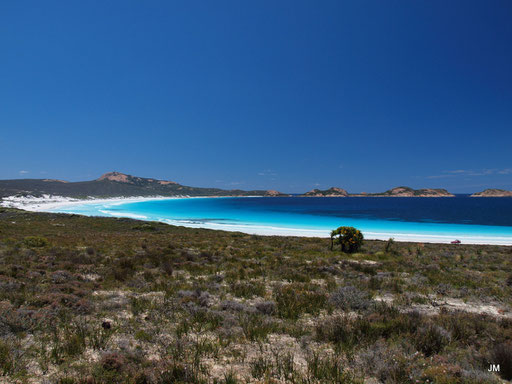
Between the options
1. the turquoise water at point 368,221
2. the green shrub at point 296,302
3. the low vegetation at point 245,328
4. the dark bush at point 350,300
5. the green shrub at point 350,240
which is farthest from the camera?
the turquoise water at point 368,221

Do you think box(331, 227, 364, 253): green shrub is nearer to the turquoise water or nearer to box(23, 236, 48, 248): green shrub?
the turquoise water

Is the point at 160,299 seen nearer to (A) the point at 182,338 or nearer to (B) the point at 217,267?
(A) the point at 182,338

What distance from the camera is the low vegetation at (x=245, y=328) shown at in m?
4.09

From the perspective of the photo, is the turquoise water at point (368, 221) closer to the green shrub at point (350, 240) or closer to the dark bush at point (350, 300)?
the green shrub at point (350, 240)

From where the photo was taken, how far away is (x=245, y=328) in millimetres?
5652

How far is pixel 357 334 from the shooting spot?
5430 millimetres

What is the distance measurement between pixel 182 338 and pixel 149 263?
8.65 m

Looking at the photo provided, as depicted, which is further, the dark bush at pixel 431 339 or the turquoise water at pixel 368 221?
the turquoise water at pixel 368 221

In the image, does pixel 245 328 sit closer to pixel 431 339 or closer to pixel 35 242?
pixel 431 339

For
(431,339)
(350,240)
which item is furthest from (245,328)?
(350,240)

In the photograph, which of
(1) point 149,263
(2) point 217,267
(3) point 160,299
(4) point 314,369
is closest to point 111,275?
(1) point 149,263

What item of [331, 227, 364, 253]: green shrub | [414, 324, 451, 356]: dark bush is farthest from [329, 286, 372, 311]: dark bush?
[331, 227, 364, 253]: green shrub

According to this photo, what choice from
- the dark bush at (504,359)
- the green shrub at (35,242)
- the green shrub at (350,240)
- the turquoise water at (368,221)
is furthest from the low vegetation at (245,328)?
the turquoise water at (368,221)

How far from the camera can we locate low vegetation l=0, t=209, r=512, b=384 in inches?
161
